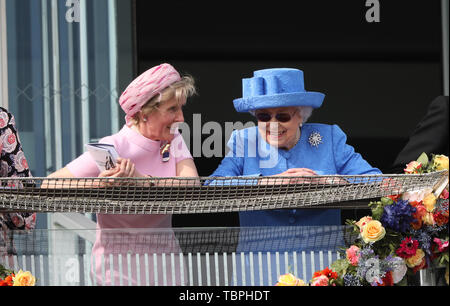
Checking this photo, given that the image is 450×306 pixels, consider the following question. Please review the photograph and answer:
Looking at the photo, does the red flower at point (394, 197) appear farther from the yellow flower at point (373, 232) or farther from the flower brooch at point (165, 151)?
the flower brooch at point (165, 151)

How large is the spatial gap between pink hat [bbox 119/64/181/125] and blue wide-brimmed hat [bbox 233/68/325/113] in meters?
0.30

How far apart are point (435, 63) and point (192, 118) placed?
1.28m

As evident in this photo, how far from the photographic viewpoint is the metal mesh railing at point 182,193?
193 cm

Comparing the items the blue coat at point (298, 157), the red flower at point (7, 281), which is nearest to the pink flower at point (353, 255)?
the blue coat at point (298, 157)

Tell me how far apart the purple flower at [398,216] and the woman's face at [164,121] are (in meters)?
0.59

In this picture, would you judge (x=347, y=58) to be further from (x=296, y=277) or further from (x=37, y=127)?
(x=296, y=277)

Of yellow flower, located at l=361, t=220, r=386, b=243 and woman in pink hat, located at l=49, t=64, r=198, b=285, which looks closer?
yellow flower, located at l=361, t=220, r=386, b=243

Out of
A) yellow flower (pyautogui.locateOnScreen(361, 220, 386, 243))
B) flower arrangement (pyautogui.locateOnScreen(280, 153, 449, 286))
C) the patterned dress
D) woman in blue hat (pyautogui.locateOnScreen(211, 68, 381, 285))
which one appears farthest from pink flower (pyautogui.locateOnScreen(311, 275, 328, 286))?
the patterned dress

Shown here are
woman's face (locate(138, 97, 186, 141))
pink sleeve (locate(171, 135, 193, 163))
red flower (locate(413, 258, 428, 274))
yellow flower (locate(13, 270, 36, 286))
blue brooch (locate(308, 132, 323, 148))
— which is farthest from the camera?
blue brooch (locate(308, 132, 323, 148))

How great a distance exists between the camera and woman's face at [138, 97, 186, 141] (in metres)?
2.25

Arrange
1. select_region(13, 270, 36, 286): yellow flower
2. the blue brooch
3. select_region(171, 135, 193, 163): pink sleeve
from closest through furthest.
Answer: select_region(13, 270, 36, 286): yellow flower → select_region(171, 135, 193, 163): pink sleeve → the blue brooch

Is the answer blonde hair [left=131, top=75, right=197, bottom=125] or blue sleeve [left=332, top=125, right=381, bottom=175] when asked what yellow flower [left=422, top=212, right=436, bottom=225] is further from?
blonde hair [left=131, top=75, right=197, bottom=125]
